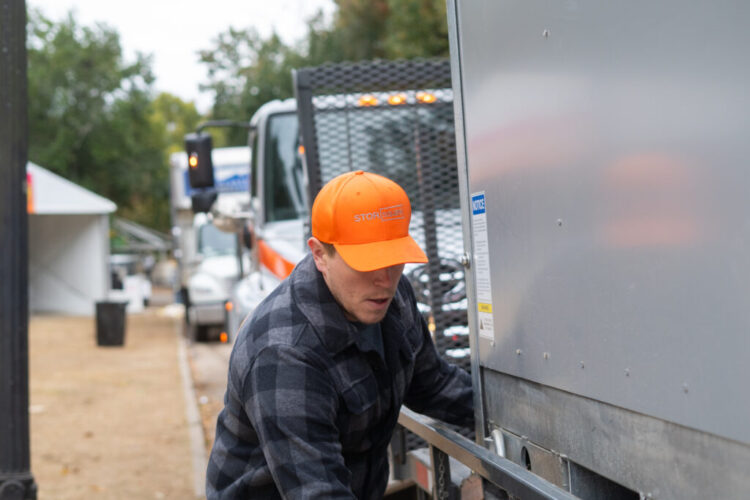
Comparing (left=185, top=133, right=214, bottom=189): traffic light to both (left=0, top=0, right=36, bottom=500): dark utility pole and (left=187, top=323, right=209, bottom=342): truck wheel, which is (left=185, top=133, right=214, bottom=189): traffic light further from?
(left=187, top=323, right=209, bottom=342): truck wheel

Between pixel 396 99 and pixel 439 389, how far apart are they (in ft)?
8.21

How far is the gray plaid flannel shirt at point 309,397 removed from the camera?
2.27 meters

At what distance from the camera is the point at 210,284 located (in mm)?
15734

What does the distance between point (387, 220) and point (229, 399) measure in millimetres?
738

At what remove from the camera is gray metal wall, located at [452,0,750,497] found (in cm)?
148

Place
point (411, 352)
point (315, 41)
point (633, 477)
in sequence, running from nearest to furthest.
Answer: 1. point (633, 477)
2. point (411, 352)
3. point (315, 41)

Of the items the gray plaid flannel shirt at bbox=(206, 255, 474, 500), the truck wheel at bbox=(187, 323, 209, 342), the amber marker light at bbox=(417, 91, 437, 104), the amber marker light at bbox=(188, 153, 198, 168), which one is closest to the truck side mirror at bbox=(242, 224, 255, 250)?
the amber marker light at bbox=(188, 153, 198, 168)

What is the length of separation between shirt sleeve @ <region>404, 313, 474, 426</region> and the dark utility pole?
10.1 ft

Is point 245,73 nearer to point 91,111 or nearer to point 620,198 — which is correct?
point 91,111

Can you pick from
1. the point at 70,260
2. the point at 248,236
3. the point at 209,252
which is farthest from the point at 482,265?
the point at 70,260

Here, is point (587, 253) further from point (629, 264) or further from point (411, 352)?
point (411, 352)

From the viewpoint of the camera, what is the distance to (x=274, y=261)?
22.1 ft

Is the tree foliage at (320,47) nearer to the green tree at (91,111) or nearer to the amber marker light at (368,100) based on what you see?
the green tree at (91,111)

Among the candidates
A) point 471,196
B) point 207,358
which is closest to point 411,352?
point 471,196
